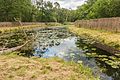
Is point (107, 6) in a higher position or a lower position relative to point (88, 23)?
higher

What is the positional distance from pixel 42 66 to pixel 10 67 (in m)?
1.63

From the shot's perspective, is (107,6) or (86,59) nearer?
(86,59)

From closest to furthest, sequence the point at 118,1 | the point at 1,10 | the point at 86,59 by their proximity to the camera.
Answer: the point at 86,59
the point at 118,1
the point at 1,10

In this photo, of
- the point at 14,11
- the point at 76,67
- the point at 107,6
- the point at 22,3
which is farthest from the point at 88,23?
the point at 76,67

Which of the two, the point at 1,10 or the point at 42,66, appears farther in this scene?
the point at 1,10

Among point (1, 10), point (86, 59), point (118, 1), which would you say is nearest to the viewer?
point (86, 59)

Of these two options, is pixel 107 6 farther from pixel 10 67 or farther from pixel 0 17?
pixel 10 67

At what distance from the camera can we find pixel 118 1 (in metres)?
49.2

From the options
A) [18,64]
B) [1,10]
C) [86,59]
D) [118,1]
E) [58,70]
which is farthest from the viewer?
[1,10]

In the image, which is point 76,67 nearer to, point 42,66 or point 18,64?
point 42,66

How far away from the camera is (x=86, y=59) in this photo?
1606cm

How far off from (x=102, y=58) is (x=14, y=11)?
55.3 meters

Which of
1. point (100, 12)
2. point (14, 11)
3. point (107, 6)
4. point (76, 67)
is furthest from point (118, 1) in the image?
point (76, 67)

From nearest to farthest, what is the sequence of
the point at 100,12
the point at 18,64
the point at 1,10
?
the point at 18,64, the point at 100,12, the point at 1,10
